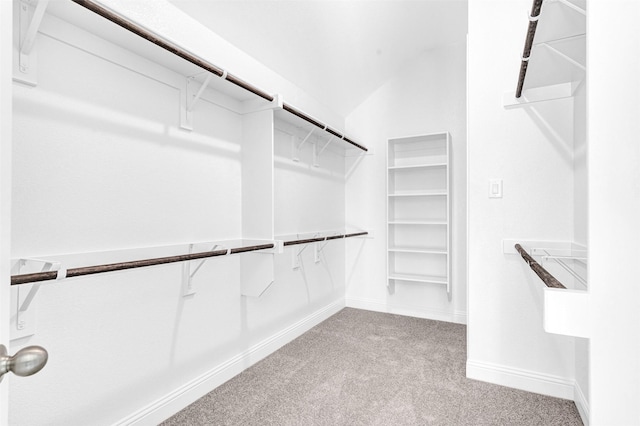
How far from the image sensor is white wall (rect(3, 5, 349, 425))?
121cm

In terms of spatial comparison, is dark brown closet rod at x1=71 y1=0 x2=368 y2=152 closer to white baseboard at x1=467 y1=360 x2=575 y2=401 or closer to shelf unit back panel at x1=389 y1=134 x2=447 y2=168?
shelf unit back panel at x1=389 y1=134 x2=447 y2=168

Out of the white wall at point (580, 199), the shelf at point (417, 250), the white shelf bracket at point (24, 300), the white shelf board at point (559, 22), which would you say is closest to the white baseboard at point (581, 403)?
the white wall at point (580, 199)

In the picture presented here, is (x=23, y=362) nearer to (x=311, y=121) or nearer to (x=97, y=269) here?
(x=97, y=269)

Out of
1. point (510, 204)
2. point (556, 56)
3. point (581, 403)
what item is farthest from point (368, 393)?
point (556, 56)

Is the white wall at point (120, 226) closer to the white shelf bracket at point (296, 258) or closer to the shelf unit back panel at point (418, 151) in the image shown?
the white shelf bracket at point (296, 258)

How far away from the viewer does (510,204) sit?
2020 millimetres

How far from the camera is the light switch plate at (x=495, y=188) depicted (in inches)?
80.4

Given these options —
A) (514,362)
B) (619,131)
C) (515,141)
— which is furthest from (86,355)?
(515,141)

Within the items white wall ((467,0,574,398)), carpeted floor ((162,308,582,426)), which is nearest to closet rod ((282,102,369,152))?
white wall ((467,0,574,398))

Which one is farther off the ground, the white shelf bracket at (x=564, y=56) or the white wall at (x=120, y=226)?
the white shelf bracket at (x=564, y=56)

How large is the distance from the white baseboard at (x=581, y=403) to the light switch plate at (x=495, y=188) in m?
1.08

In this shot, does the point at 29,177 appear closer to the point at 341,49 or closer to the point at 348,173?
the point at 341,49

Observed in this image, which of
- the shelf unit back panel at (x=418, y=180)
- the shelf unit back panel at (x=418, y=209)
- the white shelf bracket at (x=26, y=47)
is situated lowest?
the shelf unit back panel at (x=418, y=209)

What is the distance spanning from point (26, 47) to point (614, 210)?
5.68 feet
